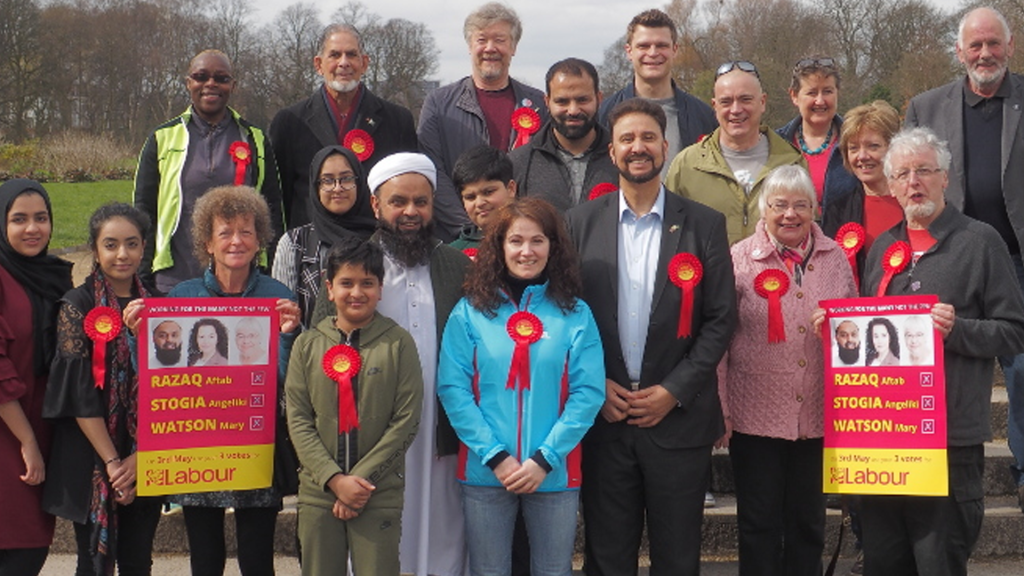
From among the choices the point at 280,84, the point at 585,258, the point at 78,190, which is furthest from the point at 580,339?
the point at 280,84

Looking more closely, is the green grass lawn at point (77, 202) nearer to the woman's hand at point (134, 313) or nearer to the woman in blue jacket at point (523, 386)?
the woman's hand at point (134, 313)

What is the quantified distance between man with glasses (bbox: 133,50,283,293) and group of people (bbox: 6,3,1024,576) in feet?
3.74

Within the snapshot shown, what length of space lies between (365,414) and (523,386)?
671mm

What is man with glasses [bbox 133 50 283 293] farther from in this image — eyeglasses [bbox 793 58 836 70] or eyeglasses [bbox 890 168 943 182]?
eyeglasses [bbox 890 168 943 182]

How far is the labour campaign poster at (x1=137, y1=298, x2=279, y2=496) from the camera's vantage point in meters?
4.37

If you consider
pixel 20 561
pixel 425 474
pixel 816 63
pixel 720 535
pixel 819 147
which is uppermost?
pixel 816 63

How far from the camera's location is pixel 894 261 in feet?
14.7

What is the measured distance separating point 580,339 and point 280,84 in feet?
148

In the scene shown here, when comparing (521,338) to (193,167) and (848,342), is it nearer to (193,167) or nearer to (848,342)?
(848,342)

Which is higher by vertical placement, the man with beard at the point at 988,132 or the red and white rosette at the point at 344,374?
the man with beard at the point at 988,132

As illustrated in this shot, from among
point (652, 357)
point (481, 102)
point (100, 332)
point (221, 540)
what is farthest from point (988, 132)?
point (100, 332)

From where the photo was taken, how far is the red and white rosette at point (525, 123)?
6.30 meters

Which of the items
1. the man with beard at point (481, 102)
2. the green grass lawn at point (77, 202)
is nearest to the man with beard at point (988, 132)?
the man with beard at point (481, 102)

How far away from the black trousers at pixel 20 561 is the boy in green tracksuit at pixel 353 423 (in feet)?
4.24
